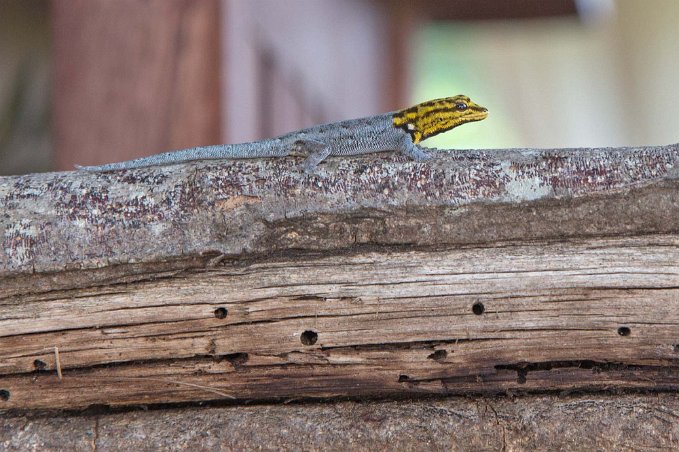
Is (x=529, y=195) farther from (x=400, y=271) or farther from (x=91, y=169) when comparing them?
(x=91, y=169)

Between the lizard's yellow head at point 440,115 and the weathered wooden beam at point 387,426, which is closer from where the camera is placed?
the weathered wooden beam at point 387,426

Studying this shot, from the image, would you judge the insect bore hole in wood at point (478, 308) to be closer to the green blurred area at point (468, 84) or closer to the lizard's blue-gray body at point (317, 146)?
the lizard's blue-gray body at point (317, 146)

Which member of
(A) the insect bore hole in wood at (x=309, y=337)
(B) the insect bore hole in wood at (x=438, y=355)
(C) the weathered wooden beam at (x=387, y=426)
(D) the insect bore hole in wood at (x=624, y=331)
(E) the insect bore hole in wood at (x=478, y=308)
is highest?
(E) the insect bore hole in wood at (x=478, y=308)

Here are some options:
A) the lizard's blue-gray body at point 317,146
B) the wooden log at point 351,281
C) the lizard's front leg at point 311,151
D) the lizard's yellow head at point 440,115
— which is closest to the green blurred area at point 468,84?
the lizard's yellow head at point 440,115

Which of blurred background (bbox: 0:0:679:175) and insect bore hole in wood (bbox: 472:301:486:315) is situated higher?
blurred background (bbox: 0:0:679:175)

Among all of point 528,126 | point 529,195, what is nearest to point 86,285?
point 529,195

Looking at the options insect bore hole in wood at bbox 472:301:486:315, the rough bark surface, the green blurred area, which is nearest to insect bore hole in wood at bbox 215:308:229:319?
the rough bark surface

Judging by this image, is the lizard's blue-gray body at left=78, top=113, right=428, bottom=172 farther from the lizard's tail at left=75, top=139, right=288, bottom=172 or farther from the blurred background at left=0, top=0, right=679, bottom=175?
the blurred background at left=0, top=0, right=679, bottom=175
